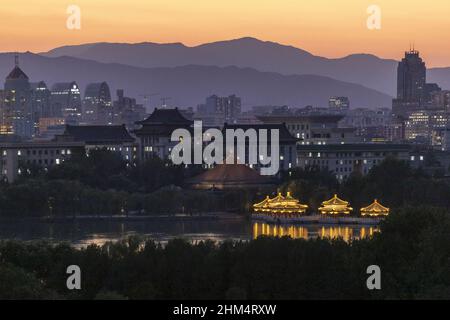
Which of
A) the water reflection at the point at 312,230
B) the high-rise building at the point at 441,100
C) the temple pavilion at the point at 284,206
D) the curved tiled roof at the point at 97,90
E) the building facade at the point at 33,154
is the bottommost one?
the water reflection at the point at 312,230

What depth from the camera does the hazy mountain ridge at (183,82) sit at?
179250mm

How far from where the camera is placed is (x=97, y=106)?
12912cm

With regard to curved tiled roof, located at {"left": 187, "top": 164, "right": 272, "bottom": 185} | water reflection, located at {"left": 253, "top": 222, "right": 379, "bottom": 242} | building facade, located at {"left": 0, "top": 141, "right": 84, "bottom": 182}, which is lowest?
water reflection, located at {"left": 253, "top": 222, "right": 379, "bottom": 242}

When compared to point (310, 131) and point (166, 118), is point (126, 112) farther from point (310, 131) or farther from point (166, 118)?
point (166, 118)

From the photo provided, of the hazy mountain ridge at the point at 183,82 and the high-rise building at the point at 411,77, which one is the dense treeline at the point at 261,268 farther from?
the hazy mountain ridge at the point at 183,82

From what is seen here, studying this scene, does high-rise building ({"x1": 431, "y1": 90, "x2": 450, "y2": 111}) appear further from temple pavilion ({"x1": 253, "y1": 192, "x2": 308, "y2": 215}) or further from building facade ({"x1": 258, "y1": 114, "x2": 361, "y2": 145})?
temple pavilion ({"x1": 253, "y1": 192, "x2": 308, "y2": 215})

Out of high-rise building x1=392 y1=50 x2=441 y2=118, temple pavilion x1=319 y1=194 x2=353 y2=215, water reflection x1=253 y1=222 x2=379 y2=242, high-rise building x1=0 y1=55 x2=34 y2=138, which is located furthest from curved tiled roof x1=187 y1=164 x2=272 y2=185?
high-rise building x1=392 y1=50 x2=441 y2=118

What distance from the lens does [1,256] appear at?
25.2 m

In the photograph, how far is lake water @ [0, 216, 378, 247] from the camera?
38719mm

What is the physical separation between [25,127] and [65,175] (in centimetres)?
6153

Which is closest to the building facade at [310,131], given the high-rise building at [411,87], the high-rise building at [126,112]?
the high-rise building at [126,112]

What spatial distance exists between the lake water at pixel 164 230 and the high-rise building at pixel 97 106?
75.3 m

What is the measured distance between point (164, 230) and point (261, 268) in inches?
709

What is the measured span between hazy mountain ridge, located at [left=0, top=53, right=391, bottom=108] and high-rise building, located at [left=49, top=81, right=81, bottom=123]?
3470 cm
